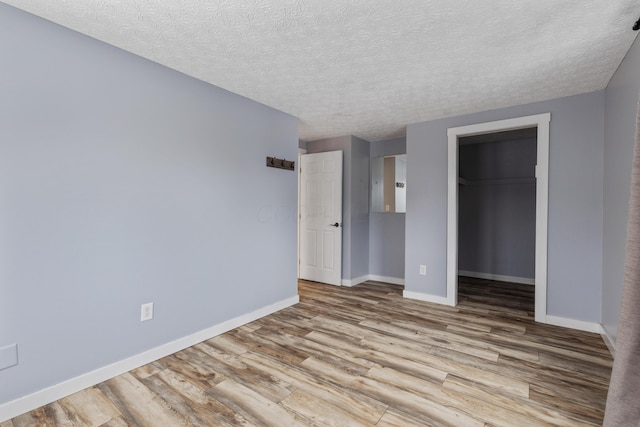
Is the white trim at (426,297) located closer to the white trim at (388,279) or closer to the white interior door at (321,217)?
the white trim at (388,279)

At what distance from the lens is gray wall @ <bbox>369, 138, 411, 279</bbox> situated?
4.68m

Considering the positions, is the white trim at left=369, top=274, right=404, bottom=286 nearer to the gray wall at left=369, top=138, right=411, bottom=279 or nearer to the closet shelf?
the gray wall at left=369, top=138, right=411, bottom=279

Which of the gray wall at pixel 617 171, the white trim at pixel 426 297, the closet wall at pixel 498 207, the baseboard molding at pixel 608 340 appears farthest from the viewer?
the closet wall at pixel 498 207

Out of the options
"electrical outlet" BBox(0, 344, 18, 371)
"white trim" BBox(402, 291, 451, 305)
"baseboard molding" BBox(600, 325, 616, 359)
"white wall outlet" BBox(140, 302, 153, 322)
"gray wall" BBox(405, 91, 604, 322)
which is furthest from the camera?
"white trim" BBox(402, 291, 451, 305)

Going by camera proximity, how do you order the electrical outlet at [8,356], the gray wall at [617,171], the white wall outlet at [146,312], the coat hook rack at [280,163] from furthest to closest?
the coat hook rack at [280,163], the white wall outlet at [146,312], the gray wall at [617,171], the electrical outlet at [8,356]

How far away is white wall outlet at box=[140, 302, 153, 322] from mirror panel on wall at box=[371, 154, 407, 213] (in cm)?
346

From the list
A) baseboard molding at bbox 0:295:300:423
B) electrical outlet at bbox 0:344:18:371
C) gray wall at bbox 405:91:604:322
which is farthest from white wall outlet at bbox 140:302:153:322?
gray wall at bbox 405:91:604:322

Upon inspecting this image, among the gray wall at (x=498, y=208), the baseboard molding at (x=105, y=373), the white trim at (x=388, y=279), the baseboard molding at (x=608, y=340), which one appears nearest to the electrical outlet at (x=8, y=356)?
the baseboard molding at (x=105, y=373)

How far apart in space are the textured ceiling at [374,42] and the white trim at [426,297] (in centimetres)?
227

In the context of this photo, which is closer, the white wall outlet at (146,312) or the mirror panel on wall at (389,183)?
the white wall outlet at (146,312)

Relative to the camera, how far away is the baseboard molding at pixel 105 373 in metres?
1.69

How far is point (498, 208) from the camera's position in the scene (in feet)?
16.6

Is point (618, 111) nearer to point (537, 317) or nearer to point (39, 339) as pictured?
point (537, 317)

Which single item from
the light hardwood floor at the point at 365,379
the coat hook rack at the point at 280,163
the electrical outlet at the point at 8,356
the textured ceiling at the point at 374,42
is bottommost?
the light hardwood floor at the point at 365,379
